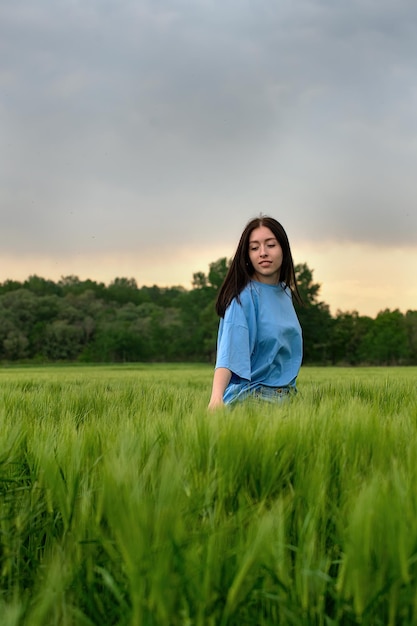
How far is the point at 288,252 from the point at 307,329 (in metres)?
58.2

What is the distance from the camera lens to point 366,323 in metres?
75.4

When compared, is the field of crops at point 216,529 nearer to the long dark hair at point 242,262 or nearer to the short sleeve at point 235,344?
the short sleeve at point 235,344

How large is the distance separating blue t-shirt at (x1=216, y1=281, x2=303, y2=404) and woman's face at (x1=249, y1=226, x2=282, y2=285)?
5.0 inches

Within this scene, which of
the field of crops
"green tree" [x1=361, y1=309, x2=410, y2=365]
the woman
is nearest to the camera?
the field of crops

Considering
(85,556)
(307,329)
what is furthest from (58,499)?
(307,329)

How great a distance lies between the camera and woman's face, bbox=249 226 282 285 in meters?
3.84

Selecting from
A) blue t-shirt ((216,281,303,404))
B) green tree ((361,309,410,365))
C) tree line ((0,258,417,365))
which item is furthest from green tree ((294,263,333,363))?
blue t-shirt ((216,281,303,404))

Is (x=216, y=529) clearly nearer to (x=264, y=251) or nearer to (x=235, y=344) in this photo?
(x=235, y=344)

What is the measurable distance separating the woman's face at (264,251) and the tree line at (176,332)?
183 ft

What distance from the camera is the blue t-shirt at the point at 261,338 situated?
3627mm

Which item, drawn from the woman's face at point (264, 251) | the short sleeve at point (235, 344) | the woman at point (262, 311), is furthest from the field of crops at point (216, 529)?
the woman's face at point (264, 251)

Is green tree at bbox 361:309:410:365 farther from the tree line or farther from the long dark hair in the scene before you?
the long dark hair

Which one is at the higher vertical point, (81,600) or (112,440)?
(112,440)

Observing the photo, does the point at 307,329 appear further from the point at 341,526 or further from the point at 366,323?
the point at 341,526
